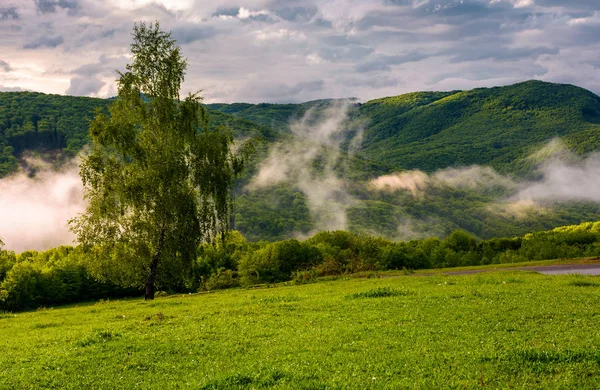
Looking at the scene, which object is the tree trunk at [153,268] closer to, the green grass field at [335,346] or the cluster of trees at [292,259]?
the green grass field at [335,346]

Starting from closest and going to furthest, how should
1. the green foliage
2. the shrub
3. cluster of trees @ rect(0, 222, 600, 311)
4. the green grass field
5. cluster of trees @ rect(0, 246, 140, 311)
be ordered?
the green grass field, the green foliage, the shrub, cluster of trees @ rect(0, 222, 600, 311), cluster of trees @ rect(0, 246, 140, 311)

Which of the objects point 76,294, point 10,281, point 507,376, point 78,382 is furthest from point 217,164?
point 76,294

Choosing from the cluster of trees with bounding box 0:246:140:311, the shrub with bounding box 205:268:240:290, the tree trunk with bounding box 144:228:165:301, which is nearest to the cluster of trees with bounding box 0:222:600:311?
the cluster of trees with bounding box 0:246:140:311

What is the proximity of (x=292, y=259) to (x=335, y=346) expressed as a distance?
199ft

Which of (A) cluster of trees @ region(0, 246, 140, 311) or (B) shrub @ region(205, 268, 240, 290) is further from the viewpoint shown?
(A) cluster of trees @ region(0, 246, 140, 311)

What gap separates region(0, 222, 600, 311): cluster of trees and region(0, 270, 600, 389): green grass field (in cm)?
3972

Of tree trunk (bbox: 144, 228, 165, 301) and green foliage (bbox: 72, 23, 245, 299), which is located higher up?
green foliage (bbox: 72, 23, 245, 299)

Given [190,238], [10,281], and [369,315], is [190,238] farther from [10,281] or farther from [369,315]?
[10,281]

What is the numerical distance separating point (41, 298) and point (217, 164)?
6368 centimetres

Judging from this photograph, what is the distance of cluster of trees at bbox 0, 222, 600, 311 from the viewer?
2970 inches

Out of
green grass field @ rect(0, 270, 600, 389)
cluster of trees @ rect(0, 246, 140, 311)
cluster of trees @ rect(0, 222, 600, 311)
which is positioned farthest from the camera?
cluster of trees @ rect(0, 246, 140, 311)

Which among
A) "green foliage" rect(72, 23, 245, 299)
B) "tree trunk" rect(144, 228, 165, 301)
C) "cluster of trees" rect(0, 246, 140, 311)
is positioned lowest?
"cluster of trees" rect(0, 246, 140, 311)

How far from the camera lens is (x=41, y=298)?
88.6m

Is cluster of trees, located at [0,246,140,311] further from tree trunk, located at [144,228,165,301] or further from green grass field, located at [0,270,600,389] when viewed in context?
green grass field, located at [0,270,600,389]
